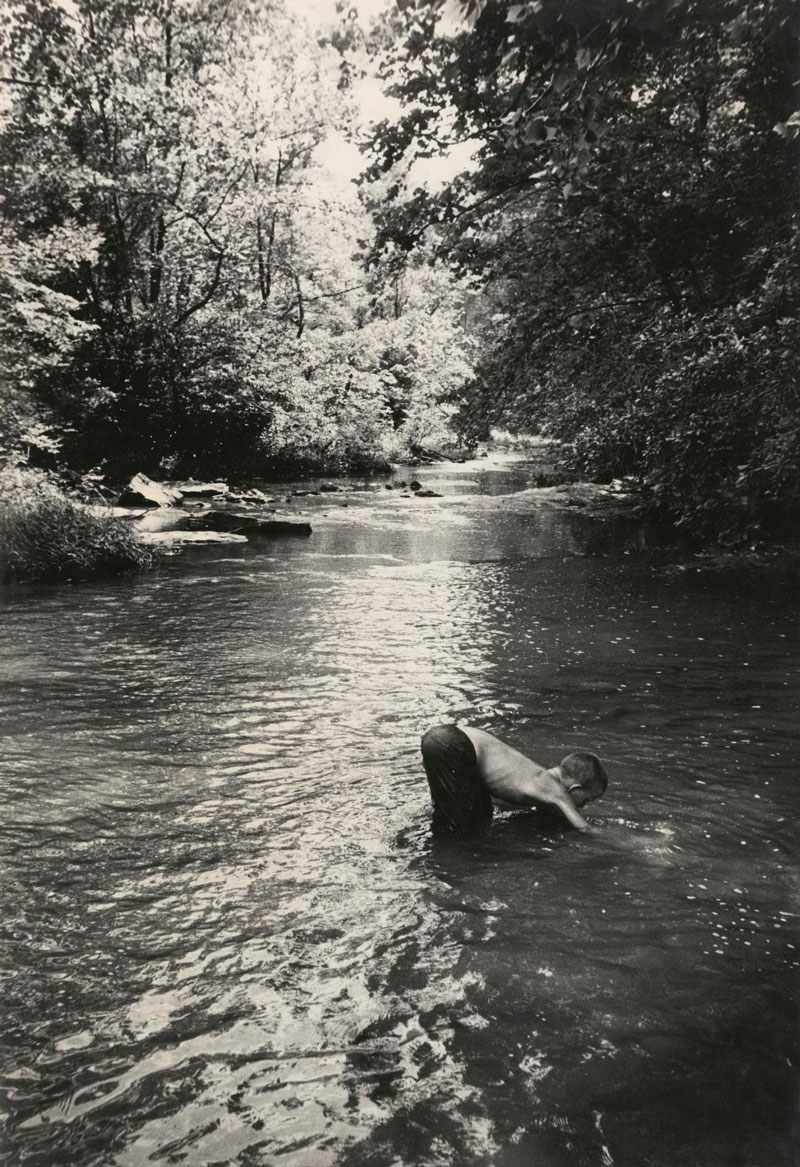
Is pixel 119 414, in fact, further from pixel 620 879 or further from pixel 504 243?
pixel 620 879

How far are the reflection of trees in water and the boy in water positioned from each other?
0.83 metres

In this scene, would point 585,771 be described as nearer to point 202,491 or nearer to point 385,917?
point 385,917

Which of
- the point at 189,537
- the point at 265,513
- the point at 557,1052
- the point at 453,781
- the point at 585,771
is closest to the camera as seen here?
the point at 557,1052

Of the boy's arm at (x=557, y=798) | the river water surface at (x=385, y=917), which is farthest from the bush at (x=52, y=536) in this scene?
the boy's arm at (x=557, y=798)

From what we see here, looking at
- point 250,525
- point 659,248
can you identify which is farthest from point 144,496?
point 659,248

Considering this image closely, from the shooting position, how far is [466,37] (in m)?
10.1

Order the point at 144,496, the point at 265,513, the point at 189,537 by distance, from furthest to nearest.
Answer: the point at 265,513
the point at 144,496
the point at 189,537

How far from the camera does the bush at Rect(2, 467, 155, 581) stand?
14.1 m

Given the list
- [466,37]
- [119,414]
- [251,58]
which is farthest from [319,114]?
[466,37]

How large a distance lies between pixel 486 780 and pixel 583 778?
654 mm

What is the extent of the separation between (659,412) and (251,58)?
23650mm

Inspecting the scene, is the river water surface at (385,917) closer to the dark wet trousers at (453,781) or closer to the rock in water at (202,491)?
the dark wet trousers at (453,781)

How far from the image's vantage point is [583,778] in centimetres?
534

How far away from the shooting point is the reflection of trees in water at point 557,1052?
2.92 meters
